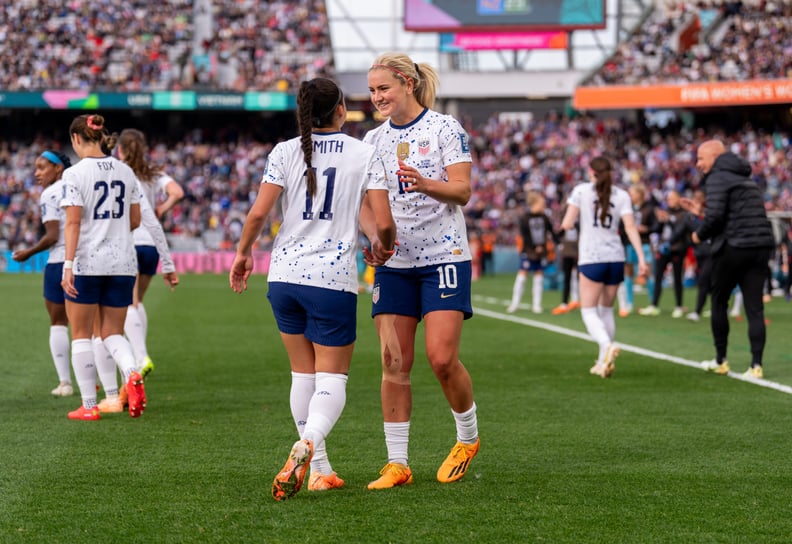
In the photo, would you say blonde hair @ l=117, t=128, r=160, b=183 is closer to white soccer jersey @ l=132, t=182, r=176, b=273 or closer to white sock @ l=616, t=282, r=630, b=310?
white soccer jersey @ l=132, t=182, r=176, b=273

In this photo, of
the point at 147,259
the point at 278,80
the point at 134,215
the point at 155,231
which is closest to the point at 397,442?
the point at 134,215

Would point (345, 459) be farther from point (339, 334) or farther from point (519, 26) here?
point (519, 26)

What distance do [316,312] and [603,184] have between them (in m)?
6.19

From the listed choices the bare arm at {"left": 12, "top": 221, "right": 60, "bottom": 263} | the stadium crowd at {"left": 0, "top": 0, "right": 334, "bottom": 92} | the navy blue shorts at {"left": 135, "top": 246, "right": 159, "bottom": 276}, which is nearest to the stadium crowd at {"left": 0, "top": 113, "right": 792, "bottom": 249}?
the stadium crowd at {"left": 0, "top": 0, "right": 334, "bottom": 92}

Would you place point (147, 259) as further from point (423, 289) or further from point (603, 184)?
point (423, 289)

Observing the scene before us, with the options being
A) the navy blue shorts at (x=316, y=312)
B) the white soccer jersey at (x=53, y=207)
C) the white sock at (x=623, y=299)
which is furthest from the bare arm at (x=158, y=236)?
the white sock at (x=623, y=299)

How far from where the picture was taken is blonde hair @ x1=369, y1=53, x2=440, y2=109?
5683 mm

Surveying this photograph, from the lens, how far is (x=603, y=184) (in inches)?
438

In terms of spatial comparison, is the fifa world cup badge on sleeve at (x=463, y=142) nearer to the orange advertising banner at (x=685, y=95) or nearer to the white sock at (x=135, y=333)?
the white sock at (x=135, y=333)

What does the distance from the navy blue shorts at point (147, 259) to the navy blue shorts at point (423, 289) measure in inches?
169

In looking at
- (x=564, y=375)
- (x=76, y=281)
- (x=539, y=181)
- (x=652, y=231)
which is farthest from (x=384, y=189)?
(x=539, y=181)

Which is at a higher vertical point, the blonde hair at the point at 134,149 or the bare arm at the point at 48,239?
the blonde hair at the point at 134,149

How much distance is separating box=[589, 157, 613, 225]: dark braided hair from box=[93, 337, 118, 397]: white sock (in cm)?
479

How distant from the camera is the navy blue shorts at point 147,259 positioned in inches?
382
